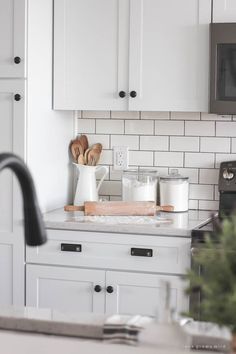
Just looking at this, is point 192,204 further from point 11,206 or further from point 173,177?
point 11,206

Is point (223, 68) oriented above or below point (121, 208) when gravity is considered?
above

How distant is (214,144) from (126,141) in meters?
0.50

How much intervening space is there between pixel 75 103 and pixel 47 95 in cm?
15

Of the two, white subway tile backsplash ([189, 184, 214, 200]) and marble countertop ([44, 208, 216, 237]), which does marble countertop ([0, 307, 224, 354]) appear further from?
white subway tile backsplash ([189, 184, 214, 200])

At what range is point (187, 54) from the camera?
146 inches

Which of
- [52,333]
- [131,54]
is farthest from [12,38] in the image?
[52,333]

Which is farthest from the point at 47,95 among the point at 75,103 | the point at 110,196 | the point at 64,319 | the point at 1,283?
the point at 64,319

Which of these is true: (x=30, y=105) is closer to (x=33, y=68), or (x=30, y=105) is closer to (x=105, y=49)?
(x=33, y=68)

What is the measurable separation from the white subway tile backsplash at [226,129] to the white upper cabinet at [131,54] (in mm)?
310

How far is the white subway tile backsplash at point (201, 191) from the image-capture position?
402cm

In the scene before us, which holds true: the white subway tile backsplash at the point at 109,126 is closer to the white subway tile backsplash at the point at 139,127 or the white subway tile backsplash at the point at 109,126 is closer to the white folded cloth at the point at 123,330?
the white subway tile backsplash at the point at 139,127

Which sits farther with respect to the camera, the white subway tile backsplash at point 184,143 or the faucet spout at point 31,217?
the white subway tile backsplash at point 184,143

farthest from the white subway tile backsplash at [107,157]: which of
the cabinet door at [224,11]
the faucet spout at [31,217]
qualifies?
the faucet spout at [31,217]

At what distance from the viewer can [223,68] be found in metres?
3.61
